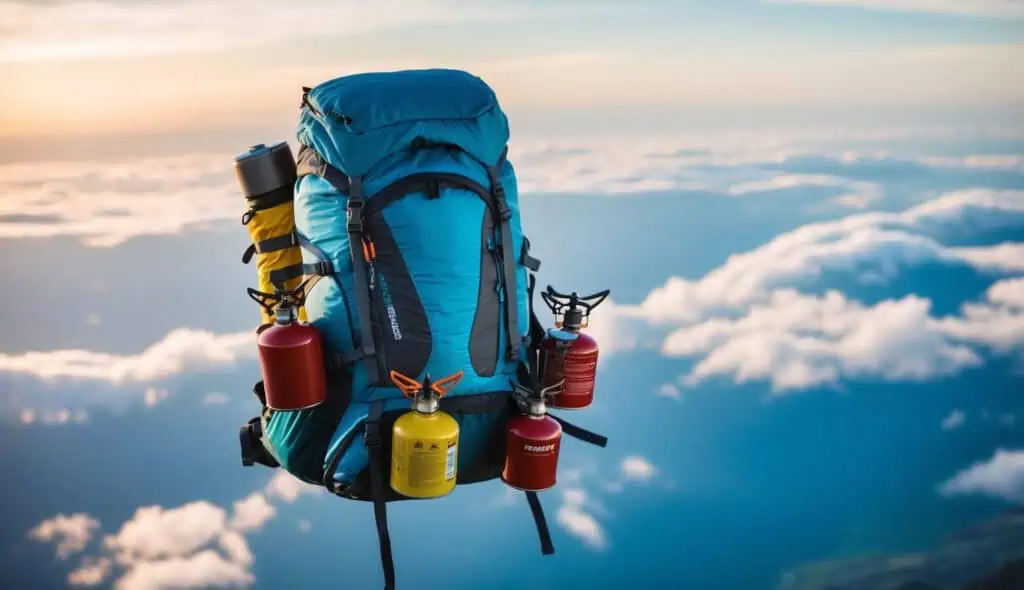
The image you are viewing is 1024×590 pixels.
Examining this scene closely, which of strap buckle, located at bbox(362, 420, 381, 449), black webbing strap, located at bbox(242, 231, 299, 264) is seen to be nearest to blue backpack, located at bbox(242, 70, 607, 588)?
strap buckle, located at bbox(362, 420, 381, 449)

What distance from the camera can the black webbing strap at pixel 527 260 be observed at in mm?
4695

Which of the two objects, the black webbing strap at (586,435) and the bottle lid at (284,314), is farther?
the black webbing strap at (586,435)

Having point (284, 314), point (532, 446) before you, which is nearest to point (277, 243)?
point (284, 314)

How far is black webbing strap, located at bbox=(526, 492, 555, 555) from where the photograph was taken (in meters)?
4.62

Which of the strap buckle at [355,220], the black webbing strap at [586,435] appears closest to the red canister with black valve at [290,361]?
the strap buckle at [355,220]

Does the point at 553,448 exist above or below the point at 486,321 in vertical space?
below

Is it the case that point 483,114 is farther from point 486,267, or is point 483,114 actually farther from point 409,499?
point 409,499

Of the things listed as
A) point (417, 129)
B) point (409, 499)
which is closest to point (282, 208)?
point (417, 129)

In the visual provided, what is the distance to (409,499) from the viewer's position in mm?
4312

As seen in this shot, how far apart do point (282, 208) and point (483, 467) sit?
67.2 inches

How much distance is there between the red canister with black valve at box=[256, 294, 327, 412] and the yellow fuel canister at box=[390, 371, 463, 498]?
0.47 m

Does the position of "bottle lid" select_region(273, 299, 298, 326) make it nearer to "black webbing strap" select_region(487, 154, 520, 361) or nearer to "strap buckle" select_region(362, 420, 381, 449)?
"strap buckle" select_region(362, 420, 381, 449)

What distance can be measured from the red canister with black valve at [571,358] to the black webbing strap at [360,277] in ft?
3.24

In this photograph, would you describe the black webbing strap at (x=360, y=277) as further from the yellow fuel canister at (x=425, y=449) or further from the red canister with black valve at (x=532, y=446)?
the red canister with black valve at (x=532, y=446)
